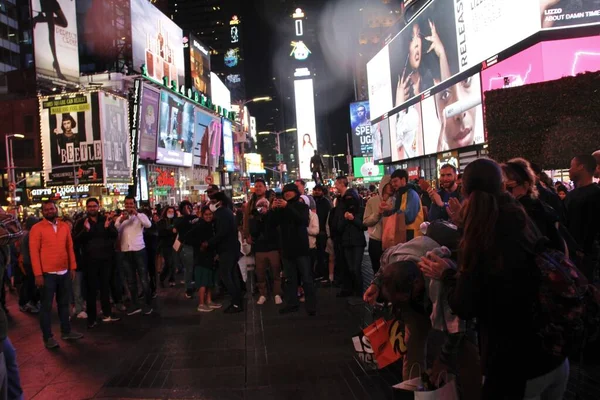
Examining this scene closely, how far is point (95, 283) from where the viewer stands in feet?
25.6

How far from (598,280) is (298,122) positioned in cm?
11211

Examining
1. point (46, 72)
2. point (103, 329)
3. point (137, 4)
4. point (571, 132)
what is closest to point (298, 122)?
point (137, 4)

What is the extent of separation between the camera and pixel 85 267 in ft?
25.8

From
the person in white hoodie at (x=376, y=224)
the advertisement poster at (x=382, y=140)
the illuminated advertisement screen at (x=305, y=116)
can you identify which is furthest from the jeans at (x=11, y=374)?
the illuminated advertisement screen at (x=305, y=116)

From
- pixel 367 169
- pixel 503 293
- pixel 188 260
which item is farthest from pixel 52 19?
pixel 367 169

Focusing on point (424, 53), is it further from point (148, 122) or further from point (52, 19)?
point (52, 19)

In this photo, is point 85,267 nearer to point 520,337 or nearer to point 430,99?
point 520,337

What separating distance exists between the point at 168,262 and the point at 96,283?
420 cm

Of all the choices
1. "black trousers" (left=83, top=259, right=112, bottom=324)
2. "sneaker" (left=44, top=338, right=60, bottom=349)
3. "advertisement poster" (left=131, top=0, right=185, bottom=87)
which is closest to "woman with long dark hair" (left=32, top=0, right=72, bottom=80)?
"advertisement poster" (left=131, top=0, right=185, bottom=87)

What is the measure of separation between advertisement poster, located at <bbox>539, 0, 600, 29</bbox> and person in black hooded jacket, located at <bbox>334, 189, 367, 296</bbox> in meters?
23.3

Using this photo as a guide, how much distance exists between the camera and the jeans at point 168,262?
1182cm

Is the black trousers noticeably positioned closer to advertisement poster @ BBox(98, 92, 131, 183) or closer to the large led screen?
the large led screen

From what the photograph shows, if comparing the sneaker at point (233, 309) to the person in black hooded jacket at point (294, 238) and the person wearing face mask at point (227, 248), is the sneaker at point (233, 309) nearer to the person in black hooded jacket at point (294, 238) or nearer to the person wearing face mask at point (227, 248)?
the person wearing face mask at point (227, 248)

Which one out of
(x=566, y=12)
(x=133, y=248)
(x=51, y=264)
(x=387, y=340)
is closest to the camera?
(x=387, y=340)
